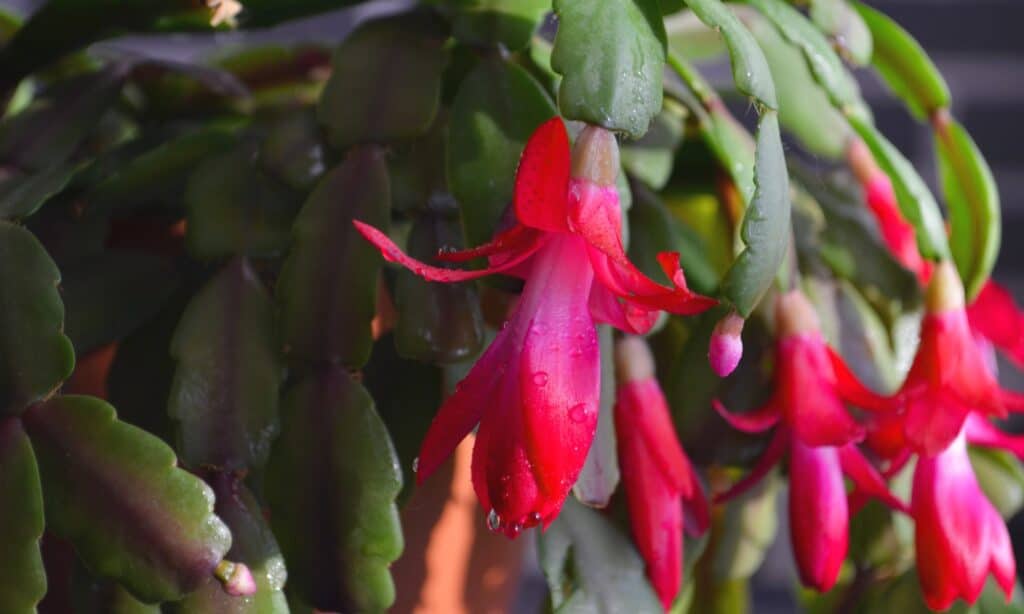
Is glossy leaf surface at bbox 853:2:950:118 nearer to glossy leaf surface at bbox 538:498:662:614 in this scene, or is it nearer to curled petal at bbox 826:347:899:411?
curled petal at bbox 826:347:899:411

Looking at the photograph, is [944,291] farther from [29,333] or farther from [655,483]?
[29,333]

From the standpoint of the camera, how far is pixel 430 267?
1.47ft

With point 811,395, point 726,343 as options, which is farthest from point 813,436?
point 726,343

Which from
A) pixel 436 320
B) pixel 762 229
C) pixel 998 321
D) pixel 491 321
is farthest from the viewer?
pixel 998 321

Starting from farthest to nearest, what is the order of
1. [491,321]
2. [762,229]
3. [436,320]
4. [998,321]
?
1. [998,321]
2. [491,321]
3. [436,320]
4. [762,229]

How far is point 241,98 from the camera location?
2.63 ft

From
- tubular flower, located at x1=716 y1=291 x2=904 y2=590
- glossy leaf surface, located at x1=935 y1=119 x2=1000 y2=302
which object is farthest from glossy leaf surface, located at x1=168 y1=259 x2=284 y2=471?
glossy leaf surface, located at x1=935 y1=119 x2=1000 y2=302

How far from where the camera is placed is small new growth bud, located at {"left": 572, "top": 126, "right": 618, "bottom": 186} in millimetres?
458

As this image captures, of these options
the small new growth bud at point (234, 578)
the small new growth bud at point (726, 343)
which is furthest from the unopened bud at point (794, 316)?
the small new growth bud at point (234, 578)

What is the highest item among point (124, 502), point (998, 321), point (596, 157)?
point (596, 157)

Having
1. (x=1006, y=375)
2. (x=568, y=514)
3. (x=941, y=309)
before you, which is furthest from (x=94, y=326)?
(x=1006, y=375)

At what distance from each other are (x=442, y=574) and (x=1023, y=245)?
1174mm

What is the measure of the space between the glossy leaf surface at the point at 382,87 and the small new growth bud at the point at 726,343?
0.22 m

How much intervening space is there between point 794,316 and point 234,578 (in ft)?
1.06
